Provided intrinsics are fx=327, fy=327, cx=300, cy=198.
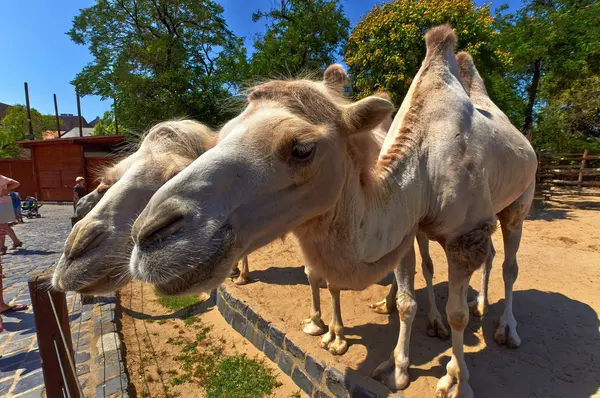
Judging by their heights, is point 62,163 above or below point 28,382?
above

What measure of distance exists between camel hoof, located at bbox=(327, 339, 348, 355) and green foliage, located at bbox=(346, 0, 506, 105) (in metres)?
7.83

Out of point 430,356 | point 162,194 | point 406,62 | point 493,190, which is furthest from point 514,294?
point 406,62

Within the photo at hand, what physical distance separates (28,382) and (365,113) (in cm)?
461

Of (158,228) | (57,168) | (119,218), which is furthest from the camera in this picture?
(57,168)

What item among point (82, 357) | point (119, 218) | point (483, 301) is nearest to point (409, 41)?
point (483, 301)

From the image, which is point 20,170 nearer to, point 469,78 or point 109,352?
point 109,352

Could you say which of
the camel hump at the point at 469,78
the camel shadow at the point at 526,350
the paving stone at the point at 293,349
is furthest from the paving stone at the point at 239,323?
the camel hump at the point at 469,78

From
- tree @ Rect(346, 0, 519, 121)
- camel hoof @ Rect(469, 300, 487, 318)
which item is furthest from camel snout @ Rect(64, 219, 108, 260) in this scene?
tree @ Rect(346, 0, 519, 121)

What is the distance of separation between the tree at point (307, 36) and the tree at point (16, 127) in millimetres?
31974

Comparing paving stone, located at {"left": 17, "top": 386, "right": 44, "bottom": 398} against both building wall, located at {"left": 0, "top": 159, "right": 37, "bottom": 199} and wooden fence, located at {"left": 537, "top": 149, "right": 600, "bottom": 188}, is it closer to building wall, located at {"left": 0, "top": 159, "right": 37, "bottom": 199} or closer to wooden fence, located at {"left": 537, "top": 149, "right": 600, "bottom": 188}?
wooden fence, located at {"left": 537, "top": 149, "right": 600, "bottom": 188}

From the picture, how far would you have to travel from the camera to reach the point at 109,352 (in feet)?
13.0

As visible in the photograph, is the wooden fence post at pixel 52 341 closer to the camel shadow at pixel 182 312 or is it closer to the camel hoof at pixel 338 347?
the camel hoof at pixel 338 347

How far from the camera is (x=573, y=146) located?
1850cm

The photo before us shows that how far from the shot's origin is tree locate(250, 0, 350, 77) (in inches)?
506
